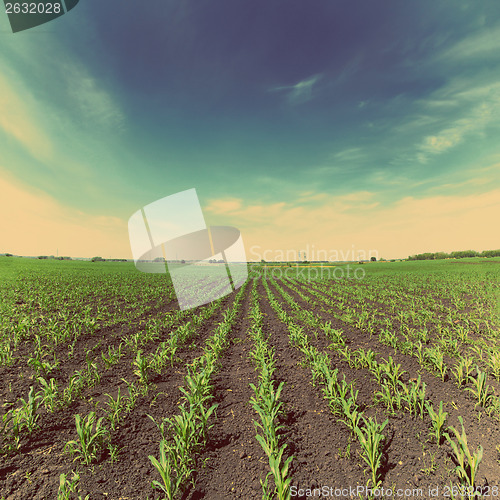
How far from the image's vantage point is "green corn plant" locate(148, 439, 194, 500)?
9.27ft

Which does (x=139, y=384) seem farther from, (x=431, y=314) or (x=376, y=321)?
(x=431, y=314)

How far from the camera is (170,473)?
125 inches

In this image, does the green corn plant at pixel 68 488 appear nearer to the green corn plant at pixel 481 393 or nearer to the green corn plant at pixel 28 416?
the green corn plant at pixel 28 416

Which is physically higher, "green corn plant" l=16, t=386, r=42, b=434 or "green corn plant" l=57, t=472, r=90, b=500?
"green corn plant" l=16, t=386, r=42, b=434

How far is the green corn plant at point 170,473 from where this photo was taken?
9.27ft

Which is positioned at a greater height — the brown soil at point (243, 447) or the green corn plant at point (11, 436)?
the green corn plant at point (11, 436)

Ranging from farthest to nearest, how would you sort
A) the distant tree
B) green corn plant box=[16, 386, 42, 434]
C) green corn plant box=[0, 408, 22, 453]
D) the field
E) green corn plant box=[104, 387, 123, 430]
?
the distant tree → green corn plant box=[104, 387, 123, 430] → green corn plant box=[16, 386, 42, 434] → green corn plant box=[0, 408, 22, 453] → the field

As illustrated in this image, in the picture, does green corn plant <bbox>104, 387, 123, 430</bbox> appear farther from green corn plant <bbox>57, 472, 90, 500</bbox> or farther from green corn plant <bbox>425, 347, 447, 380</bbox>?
green corn plant <bbox>425, 347, 447, 380</bbox>

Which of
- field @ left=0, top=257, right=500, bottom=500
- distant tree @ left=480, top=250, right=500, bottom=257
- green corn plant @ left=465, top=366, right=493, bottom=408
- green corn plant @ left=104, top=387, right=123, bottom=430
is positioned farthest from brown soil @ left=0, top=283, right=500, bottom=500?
distant tree @ left=480, top=250, right=500, bottom=257

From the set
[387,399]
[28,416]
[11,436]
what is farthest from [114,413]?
[387,399]

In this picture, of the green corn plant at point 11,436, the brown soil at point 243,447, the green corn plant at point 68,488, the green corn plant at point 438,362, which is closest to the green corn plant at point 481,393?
the brown soil at point 243,447

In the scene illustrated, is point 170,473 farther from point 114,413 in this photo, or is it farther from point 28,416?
point 28,416

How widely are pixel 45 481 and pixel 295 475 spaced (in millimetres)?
3353

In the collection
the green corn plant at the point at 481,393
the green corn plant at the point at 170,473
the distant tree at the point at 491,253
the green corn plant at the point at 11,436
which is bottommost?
the distant tree at the point at 491,253
